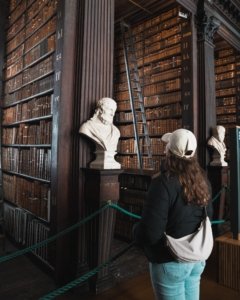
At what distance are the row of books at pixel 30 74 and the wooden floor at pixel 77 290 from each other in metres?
1.97

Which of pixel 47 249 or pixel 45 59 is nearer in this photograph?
pixel 47 249

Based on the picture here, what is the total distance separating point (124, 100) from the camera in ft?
15.9

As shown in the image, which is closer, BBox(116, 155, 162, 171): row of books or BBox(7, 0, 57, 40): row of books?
BBox(7, 0, 57, 40): row of books

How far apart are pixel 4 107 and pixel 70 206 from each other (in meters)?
2.44

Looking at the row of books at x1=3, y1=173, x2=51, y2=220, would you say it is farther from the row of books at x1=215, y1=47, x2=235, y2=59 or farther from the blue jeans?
the row of books at x1=215, y1=47, x2=235, y2=59

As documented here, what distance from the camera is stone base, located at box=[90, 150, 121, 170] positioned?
201 cm

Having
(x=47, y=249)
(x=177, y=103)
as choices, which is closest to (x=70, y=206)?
(x=47, y=249)

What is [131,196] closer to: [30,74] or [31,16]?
[30,74]

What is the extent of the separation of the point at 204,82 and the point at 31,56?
2.41 meters

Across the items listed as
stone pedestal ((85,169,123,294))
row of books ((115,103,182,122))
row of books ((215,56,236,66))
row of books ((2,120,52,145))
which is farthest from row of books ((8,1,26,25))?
row of books ((215,56,236,66))

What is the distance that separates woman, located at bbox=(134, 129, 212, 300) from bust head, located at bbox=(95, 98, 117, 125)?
958mm

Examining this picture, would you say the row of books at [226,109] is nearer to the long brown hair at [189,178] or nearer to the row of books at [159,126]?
the row of books at [159,126]

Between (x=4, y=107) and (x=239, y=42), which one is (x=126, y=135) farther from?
(x=239, y=42)

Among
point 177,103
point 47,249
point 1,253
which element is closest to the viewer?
point 47,249
